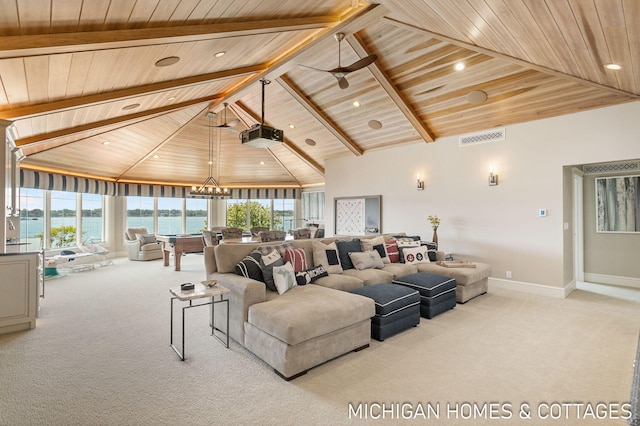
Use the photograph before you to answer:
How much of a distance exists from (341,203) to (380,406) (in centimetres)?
672

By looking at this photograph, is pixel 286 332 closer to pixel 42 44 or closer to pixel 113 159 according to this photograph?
pixel 42 44

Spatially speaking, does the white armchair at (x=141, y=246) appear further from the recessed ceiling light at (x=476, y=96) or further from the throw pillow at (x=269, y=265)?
the recessed ceiling light at (x=476, y=96)

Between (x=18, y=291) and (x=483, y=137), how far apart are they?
7.29m

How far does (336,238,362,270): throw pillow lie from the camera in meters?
4.70

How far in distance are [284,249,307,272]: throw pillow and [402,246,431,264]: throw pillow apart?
210 cm

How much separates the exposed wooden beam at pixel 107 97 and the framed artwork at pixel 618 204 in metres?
7.06

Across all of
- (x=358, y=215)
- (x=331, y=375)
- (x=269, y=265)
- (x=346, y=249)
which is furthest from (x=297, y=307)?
(x=358, y=215)

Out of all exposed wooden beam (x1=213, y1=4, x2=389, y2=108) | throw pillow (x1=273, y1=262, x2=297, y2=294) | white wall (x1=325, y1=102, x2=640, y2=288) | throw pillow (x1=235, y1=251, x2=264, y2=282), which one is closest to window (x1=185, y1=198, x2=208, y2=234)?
exposed wooden beam (x1=213, y1=4, x2=389, y2=108)

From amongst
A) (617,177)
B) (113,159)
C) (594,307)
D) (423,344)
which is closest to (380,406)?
(423,344)

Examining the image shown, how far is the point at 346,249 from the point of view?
4.79 metres

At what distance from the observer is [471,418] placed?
2.17 meters

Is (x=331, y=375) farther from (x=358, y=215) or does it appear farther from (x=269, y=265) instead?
(x=358, y=215)

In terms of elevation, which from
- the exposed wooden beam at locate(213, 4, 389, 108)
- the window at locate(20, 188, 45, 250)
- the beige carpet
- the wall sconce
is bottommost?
the beige carpet

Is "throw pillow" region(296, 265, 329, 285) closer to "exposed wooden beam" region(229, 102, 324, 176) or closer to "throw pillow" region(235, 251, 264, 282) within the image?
"throw pillow" region(235, 251, 264, 282)
